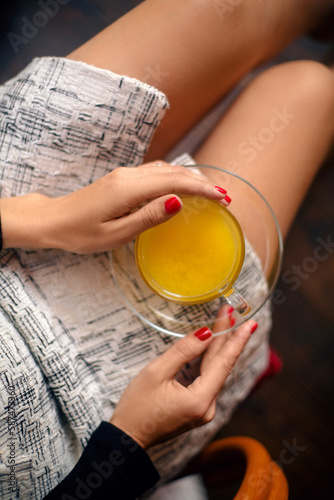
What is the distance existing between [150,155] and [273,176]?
0.30 meters

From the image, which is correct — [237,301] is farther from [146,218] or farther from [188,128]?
[188,128]

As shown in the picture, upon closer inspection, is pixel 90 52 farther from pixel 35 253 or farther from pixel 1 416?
pixel 1 416

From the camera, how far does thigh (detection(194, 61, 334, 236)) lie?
30.6 inches

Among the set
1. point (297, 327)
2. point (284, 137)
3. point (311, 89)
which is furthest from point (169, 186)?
point (297, 327)

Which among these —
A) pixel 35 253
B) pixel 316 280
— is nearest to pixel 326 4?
pixel 316 280

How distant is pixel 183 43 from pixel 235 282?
20.0 inches

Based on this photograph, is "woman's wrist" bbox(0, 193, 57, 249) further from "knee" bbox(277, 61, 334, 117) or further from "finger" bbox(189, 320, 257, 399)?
"knee" bbox(277, 61, 334, 117)

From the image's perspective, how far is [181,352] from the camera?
0.67 metres

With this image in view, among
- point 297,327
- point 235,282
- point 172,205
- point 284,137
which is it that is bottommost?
point 297,327

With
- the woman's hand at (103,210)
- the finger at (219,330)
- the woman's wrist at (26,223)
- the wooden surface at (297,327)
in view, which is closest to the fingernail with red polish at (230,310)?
the finger at (219,330)

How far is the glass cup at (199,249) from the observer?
643mm

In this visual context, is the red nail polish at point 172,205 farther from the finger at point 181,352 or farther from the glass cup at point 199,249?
the finger at point 181,352

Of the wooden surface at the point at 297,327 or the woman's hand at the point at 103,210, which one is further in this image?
the wooden surface at the point at 297,327

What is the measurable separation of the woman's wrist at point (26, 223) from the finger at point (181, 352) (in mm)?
303
